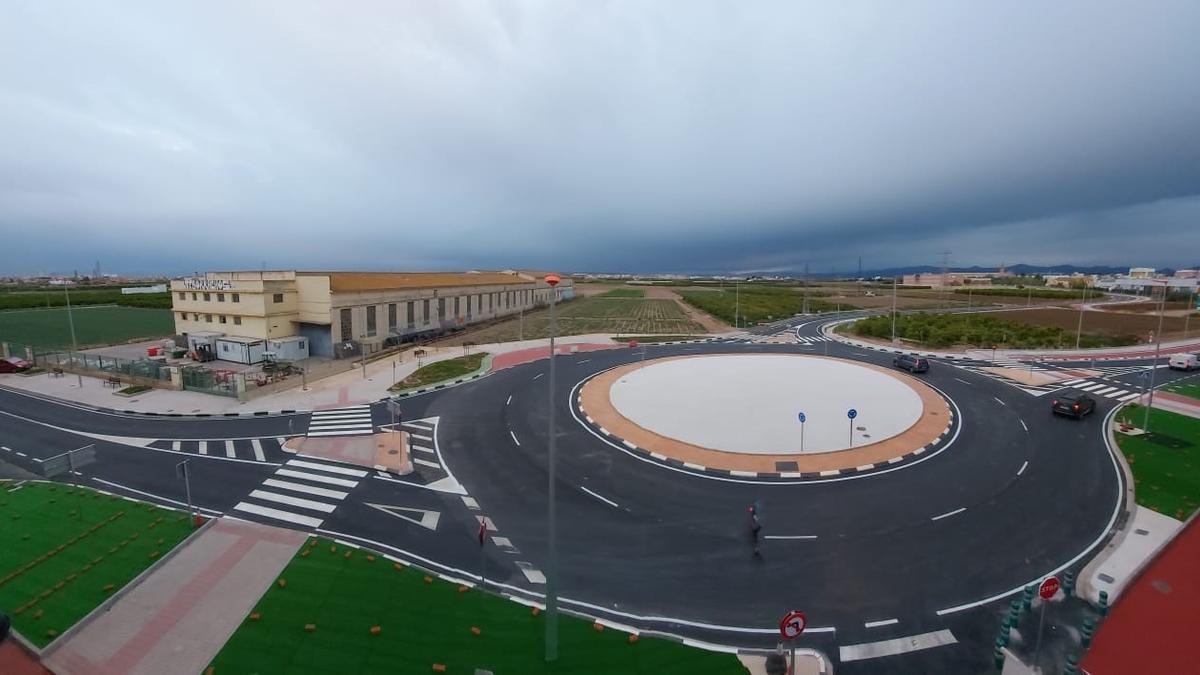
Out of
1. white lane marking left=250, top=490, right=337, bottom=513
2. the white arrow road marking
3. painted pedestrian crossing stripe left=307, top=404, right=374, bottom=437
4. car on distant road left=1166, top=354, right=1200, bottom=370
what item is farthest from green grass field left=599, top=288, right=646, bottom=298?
the white arrow road marking

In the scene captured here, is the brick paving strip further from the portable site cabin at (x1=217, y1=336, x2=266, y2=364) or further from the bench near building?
the portable site cabin at (x1=217, y1=336, x2=266, y2=364)

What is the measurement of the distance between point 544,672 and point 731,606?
496 cm

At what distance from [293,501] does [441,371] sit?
20.9 meters

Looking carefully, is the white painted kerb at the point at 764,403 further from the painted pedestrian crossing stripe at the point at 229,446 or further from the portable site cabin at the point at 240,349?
the portable site cabin at the point at 240,349

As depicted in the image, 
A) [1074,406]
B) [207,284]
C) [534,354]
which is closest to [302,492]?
[534,354]

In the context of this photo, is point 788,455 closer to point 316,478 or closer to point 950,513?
point 950,513

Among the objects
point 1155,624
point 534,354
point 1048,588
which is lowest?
point 1155,624

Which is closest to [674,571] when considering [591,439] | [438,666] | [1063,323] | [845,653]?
[845,653]

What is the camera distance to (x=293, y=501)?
1750 cm

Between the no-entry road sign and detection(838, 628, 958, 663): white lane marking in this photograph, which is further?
detection(838, 628, 958, 663): white lane marking

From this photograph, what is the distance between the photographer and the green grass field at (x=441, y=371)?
34.6 meters

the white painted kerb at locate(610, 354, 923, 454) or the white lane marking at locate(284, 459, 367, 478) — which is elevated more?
the white painted kerb at locate(610, 354, 923, 454)

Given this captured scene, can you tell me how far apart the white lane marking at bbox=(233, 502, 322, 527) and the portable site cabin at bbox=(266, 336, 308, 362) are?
28.5 meters

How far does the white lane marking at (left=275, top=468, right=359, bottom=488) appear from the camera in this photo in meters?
19.0
